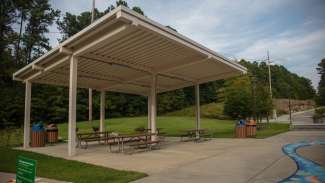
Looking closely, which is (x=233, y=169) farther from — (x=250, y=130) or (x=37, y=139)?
(x=250, y=130)

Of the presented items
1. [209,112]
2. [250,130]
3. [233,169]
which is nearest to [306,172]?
[233,169]

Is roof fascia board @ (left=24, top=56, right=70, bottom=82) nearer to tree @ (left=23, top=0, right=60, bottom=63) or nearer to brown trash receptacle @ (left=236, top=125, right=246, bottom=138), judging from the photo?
brown trash receptacle @ (left=236, top=125, right=246, bottom=138)

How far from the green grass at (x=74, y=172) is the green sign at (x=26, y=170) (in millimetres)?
2534

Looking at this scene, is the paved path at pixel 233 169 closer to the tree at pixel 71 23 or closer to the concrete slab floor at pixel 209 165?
the concrete slab floor at pixel 209 165

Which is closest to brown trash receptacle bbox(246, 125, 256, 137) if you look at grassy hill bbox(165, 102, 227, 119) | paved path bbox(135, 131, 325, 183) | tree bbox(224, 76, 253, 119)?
paved path bbox(135, 131, 325, 183)

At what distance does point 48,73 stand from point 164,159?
730 centimetres

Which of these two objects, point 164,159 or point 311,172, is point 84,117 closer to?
point 164,159

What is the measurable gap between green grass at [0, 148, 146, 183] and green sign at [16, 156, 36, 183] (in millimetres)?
2534

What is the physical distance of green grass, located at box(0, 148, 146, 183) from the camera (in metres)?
6.91

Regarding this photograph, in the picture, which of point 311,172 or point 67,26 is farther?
point 67,26

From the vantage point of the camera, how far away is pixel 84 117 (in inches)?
1718

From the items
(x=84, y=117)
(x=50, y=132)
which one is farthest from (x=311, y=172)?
(x=84, y=117)

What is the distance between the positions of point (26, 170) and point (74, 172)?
12.1 ft

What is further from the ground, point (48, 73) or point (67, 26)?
point (67, 26)
